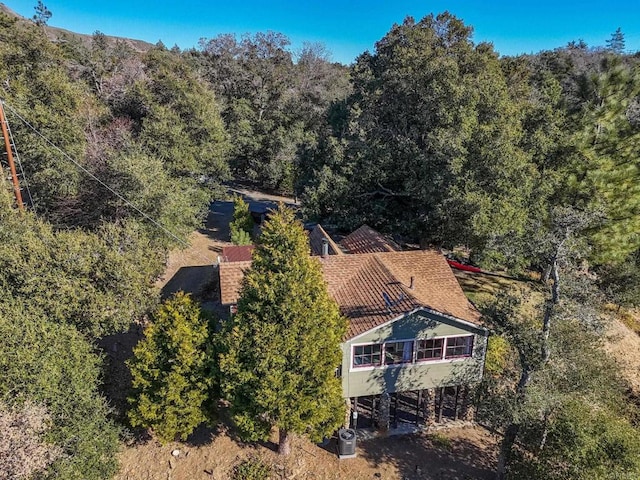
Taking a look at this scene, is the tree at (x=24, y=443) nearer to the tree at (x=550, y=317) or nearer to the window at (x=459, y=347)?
the tree at (x=550, y=317)

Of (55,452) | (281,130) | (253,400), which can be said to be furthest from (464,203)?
(281,130)

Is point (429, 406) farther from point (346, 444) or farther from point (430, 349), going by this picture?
point (346, 444)

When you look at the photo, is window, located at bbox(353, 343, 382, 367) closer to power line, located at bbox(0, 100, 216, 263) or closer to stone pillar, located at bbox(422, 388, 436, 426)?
stone pillar, located at bbox(422, 388, 436, 426)

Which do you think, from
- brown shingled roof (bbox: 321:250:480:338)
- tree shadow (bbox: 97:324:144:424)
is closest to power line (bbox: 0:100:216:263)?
tree shadow (bbox: 97:324:144:424)

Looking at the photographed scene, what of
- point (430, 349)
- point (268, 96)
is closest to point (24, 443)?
point (430, 349)

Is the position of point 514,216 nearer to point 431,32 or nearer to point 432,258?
point 432,258
